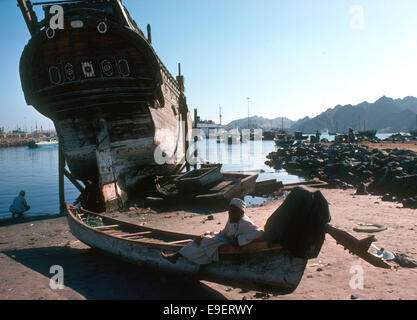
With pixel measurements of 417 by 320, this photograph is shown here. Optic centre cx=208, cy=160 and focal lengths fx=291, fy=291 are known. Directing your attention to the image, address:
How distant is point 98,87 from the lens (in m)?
10.6

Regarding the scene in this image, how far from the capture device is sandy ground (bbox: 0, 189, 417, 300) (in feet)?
15.1

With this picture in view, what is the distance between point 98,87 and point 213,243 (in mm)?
8459

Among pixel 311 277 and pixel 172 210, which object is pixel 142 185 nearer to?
pixel 172 210

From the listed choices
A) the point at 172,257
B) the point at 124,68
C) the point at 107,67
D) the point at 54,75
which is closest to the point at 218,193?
the point at 124,68

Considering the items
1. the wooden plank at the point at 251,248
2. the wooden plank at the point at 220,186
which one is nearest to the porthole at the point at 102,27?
the wooden plank at the point at 220,186

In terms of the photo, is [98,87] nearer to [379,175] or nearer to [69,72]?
[69,72]

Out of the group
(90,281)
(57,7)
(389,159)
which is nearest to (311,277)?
(90,281)

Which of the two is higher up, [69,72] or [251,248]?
[69,72]

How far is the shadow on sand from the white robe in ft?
2.12

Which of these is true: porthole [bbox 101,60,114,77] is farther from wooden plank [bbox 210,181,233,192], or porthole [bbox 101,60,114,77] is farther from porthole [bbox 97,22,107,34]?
wooden plank [bbox 210,181,233,192]

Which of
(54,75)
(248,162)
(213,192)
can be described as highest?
(54,75)

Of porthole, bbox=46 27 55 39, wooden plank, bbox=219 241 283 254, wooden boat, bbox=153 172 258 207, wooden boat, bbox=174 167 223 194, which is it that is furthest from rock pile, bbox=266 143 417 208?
porthole, bbox=46 27 55 39

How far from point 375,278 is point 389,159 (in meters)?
15.5
